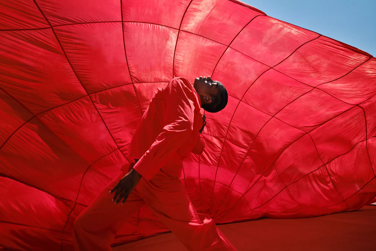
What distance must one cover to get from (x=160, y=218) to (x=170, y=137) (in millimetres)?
781

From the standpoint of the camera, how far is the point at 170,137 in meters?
1.77

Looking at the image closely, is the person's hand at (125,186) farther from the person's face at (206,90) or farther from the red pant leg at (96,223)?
the person's face at (206,90)

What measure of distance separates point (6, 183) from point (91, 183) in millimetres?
897

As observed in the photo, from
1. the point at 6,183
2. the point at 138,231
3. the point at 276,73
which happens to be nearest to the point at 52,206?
the point at 6,183

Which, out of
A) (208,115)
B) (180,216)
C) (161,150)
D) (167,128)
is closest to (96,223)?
(180,216)

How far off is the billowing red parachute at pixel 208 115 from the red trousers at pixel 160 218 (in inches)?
→ 47.6

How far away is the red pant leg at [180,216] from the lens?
210 cm

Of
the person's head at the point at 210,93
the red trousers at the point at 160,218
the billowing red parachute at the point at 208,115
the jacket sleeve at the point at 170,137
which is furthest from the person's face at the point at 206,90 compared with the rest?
the billowing red parachute at the point at 208,115

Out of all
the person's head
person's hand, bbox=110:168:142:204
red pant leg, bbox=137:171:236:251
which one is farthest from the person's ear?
person's hand, bbox=110:168:142:204

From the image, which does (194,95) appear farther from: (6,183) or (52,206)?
(6,183)

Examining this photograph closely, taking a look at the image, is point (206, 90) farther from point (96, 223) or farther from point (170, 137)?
point (96, 223)

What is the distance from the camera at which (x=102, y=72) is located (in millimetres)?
3502

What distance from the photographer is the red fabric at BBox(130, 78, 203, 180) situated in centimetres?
177

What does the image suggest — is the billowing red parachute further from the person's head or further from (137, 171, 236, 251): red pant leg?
(137, 171, 236, 251): red pant leg
